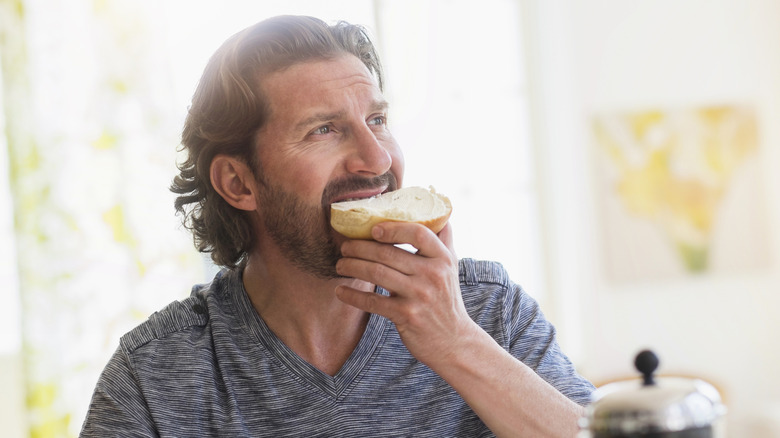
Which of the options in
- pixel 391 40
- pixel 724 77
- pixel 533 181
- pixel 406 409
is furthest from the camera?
pixel 724 77

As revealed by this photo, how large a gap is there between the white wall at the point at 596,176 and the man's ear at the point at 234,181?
2.91m

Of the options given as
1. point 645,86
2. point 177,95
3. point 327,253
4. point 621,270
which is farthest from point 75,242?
point 645,86

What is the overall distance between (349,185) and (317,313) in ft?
0.90

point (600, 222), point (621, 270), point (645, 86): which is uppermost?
point (645, 86)

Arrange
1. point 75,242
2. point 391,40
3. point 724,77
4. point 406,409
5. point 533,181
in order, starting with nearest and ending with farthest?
point 406,409
point 75,242
point 391,40
point 533,181
point 724,77

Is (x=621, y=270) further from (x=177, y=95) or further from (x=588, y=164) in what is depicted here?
(x=177, y=95)

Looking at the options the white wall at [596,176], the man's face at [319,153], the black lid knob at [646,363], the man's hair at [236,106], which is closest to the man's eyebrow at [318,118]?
the man's face at [319,153]

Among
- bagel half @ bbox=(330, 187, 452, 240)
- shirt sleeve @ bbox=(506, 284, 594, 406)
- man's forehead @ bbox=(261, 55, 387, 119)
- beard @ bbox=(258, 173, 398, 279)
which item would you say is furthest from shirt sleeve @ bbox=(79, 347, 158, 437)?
shirt sleeve @ bbox=(506, 284, 594, 406)

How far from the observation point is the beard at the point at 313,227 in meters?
1.55

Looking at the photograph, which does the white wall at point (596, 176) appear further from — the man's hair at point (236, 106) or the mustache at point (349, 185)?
the mustache at point (349, 185)

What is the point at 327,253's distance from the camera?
1.56m

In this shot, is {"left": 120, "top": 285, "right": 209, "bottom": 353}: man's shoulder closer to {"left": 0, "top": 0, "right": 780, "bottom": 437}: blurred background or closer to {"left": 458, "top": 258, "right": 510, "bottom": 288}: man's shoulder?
{"left": 458, "top": 258, "right": 510, "bottom": 288}: man's shoulder

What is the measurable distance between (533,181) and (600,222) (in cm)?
47

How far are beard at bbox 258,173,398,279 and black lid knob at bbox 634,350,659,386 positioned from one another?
3.01 ft
